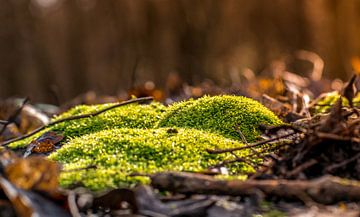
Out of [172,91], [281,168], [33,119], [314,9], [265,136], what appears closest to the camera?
[281,168]

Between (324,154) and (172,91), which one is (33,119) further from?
(324,154)

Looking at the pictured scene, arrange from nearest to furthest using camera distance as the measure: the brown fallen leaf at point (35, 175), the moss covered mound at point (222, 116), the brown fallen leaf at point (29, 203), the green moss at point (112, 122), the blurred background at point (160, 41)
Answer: the brown fallen leaf at point (29, 203) → the brown fallen leaf at point (35, 175) → the moss covered mound at point (222, 116) → the green moss at point (112, 122) → the blurred background at point (160, 41)

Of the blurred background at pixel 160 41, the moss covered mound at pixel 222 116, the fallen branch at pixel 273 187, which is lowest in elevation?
the fallen branch at pixel 273 187

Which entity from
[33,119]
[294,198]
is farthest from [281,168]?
[33,119]

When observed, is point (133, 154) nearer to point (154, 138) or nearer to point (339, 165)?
point (154, 138)

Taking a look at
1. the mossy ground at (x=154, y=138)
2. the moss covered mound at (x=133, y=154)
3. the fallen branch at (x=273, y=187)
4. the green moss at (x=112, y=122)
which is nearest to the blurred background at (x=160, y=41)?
the green moss at (x=112, y=122)

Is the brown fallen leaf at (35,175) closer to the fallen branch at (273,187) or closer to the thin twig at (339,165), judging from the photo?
the fallen branch at (273,187)

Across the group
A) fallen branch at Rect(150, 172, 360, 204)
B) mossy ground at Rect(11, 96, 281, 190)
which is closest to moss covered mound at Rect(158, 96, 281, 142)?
mossy ground at Rect(11, 96, 281, 190)

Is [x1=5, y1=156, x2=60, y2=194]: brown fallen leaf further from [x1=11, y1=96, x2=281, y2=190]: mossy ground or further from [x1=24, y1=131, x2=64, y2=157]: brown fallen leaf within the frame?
[x1=24, y1=131, x2=64, y2=157]: brown fallen leaf
